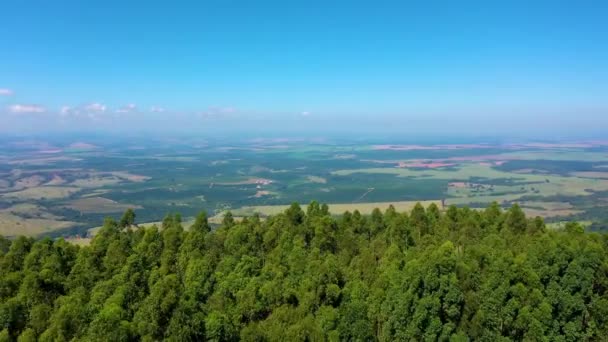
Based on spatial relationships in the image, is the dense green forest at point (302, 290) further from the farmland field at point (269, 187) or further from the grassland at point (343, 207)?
the grassland at point (343, 207)

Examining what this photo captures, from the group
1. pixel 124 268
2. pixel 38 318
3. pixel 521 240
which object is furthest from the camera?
pixel 521 240

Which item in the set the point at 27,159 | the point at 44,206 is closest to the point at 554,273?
the point at 44,206

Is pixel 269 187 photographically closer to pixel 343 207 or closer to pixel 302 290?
pixel 343 207

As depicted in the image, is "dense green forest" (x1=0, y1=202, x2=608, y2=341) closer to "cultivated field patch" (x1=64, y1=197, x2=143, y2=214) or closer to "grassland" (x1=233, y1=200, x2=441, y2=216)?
"grassland" (x1=233, y1=200, x2=441, y2=216)

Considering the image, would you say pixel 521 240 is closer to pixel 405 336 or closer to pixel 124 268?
pixel 405 336

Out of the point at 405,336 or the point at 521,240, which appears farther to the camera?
the point at 521,240

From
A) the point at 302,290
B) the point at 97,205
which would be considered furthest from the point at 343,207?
the point at 302,290
